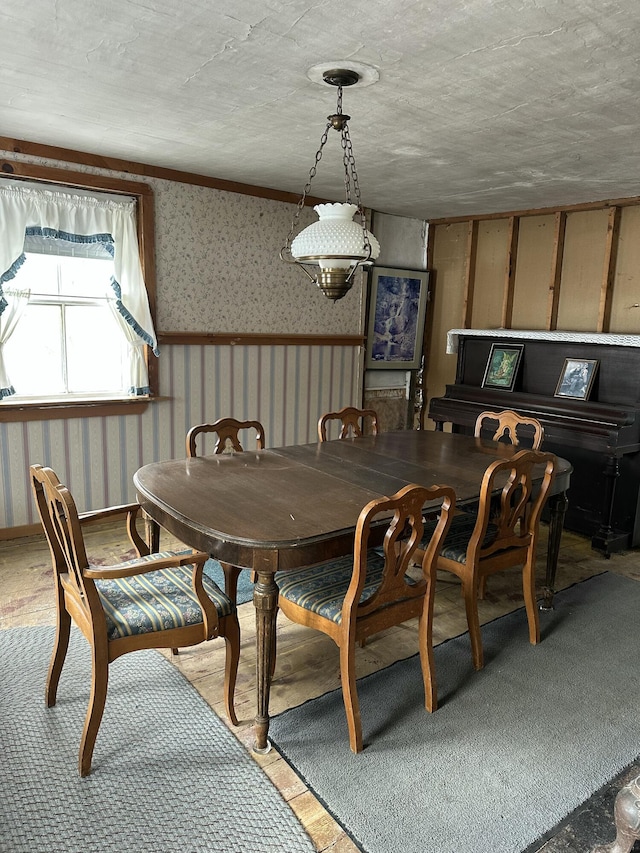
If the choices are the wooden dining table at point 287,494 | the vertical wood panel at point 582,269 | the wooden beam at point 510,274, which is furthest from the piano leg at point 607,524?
the wooden beam at point 510,274

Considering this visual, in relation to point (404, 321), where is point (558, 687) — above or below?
below

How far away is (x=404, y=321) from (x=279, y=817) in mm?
4493

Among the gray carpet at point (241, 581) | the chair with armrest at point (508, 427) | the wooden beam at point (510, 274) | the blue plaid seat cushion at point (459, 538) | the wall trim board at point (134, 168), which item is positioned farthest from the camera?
the wooden beam at point (510, 274)

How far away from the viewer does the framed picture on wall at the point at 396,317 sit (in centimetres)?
536

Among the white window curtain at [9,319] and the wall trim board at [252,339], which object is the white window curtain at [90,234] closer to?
the white window curtain at [9,319]

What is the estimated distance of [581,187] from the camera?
4.00 meters

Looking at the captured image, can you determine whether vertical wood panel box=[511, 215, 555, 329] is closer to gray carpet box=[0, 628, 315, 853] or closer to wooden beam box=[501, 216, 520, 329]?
wooden beam box=[501, 216, 520, 329]

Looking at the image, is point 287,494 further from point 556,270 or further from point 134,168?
point 556,270

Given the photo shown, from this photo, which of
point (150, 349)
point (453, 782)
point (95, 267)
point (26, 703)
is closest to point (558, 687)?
point (453, 782)

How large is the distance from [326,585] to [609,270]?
3479 millimetres

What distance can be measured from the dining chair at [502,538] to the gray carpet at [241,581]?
41.6 inches

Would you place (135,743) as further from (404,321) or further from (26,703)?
(404,321)

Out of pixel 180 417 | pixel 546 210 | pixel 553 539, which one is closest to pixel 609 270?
pixel 546 210

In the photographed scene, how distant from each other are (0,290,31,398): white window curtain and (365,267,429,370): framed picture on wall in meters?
2.84
